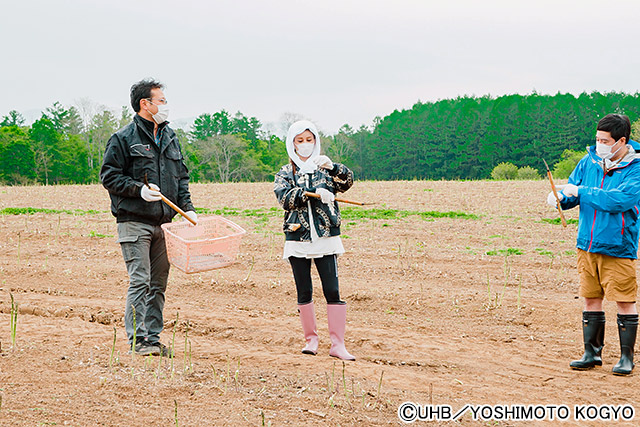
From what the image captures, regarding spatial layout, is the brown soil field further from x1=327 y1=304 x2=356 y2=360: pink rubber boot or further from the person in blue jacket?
the person in blue jacket

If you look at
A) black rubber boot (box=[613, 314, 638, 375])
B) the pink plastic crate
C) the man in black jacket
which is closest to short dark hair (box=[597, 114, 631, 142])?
black rubber boot (box=[613, 314, 638, 375])

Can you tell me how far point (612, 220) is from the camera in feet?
14.8

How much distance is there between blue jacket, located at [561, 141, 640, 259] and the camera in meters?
4.39

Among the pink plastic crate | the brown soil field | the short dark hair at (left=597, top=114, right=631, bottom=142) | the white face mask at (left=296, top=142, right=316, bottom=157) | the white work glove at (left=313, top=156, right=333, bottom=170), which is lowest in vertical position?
the brown soil field

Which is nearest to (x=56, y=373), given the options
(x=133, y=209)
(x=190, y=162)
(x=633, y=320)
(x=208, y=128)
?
(x=133, y=209)

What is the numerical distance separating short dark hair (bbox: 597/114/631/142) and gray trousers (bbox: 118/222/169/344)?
3414 mm

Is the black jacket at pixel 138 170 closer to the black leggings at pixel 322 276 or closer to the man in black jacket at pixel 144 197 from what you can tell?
the man in black jacket at pixel 144 197

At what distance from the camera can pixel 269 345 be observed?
5.22 m

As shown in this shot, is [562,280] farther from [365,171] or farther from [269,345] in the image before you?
[365,171]

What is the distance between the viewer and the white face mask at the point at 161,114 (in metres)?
4.72

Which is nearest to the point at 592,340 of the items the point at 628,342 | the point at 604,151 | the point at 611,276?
the point at 628,342

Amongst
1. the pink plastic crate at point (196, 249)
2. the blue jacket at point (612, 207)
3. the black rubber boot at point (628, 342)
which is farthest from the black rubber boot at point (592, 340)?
the pink plastic crate at point (196, 249)

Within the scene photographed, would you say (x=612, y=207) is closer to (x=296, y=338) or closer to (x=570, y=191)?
(x=570, y=191)

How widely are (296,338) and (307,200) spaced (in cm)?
138
